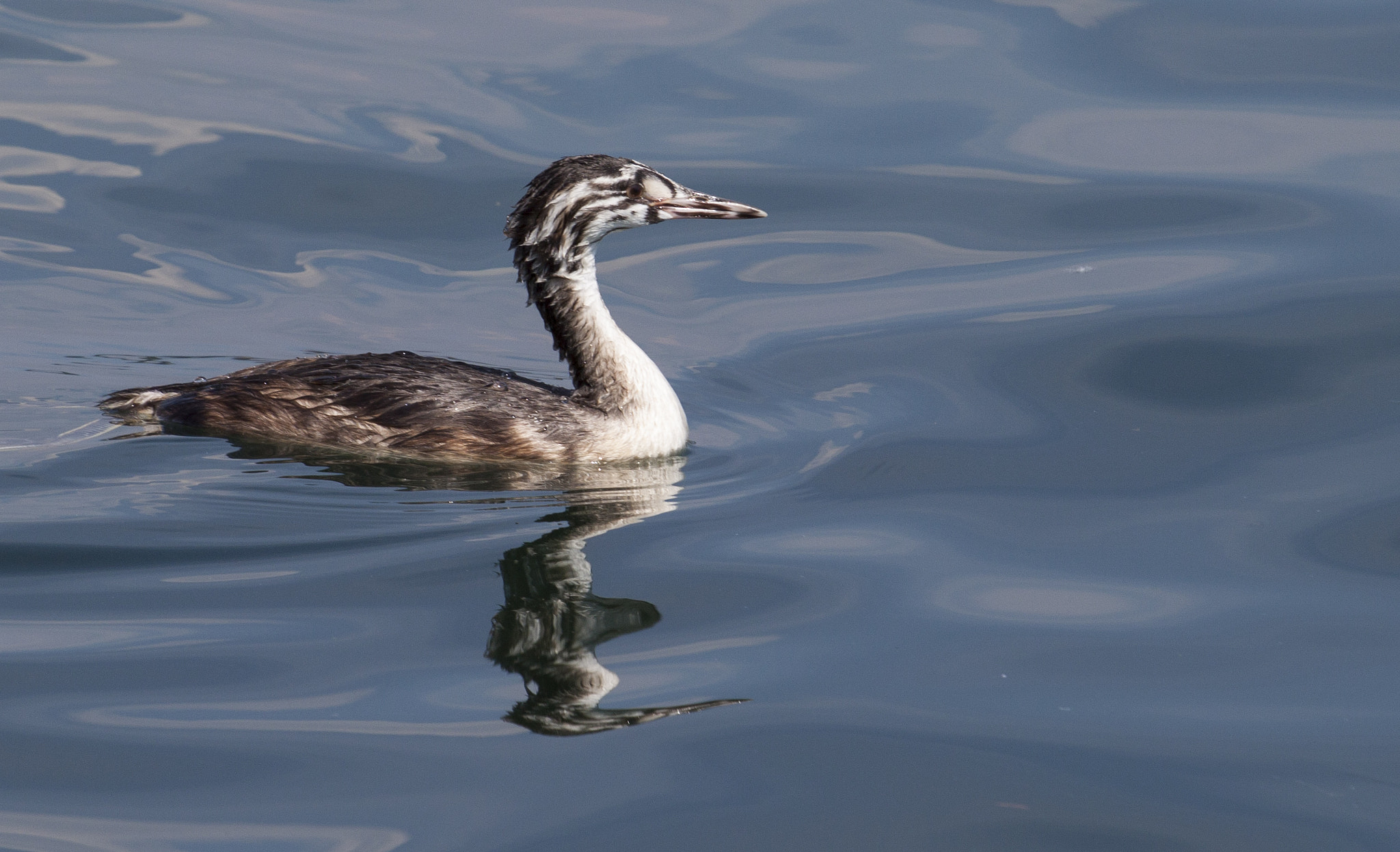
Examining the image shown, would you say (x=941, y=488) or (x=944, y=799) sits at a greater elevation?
(x=941, y=488)

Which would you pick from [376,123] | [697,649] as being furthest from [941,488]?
[376,123]

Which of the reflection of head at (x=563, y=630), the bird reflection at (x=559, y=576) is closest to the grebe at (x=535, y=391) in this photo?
the bird reflection at (x=559, y=576)

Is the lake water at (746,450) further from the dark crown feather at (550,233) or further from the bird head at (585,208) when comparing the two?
A: the bird head at (585,208)

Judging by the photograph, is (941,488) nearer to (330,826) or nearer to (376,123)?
(330,826)

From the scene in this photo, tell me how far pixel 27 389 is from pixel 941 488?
5.37 metres

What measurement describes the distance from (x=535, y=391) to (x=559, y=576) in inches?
89.7

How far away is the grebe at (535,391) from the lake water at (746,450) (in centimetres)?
22

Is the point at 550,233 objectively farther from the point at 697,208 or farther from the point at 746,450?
the point at 746,450

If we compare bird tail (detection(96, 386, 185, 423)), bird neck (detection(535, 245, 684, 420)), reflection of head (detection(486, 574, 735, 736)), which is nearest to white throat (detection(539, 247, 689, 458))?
bird neck (detection(535, 245, 684, 420))

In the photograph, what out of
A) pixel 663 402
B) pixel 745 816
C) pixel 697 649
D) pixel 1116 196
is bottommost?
pixel 745 816

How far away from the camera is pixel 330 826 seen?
4738 mm

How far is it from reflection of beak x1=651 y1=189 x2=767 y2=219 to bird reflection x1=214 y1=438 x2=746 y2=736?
4.42 feet

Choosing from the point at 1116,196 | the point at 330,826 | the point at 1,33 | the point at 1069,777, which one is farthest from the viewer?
the point at 1,33

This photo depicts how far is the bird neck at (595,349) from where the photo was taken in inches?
344
